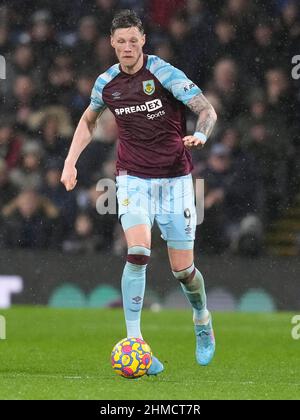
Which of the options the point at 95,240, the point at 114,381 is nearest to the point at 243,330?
the point at 95,240

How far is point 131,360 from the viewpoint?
7.04 meters

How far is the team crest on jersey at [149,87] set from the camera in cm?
782

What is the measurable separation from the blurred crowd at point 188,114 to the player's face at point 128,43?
21.3 ft

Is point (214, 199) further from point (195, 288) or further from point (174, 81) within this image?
point (174, 81)

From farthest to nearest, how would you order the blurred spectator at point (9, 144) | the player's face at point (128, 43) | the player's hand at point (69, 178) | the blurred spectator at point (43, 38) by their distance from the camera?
the blurred spectator at point (43, 38), the blurred spectator at point (9, 144), the player's hand at point (69, 178), the player's face at point (128, 43)

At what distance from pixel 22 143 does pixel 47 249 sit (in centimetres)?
152

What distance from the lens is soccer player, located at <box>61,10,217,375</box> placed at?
7598 millimetres

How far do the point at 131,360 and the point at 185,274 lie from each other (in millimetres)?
1149

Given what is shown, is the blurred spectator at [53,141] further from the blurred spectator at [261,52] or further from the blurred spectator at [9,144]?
the blurred spectator at [261,52]

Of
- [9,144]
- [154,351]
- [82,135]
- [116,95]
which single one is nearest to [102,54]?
[9,144]

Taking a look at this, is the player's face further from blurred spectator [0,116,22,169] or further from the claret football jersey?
blurred spectator [0,116,22,169]

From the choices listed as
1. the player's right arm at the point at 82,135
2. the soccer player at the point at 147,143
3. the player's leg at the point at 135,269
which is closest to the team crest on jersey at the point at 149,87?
the soccer player at the point at 147,143

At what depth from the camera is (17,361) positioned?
855 centimetres
